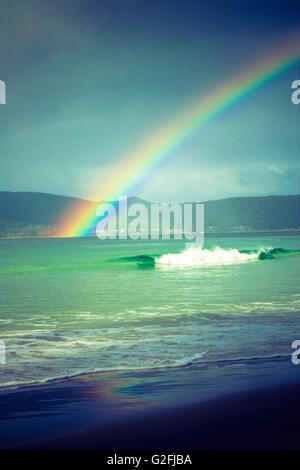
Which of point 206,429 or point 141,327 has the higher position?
point 206,429

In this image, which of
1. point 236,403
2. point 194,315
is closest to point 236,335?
point 194,315

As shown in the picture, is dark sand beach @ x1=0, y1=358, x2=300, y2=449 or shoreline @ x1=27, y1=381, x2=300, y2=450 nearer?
shoreline @ x1=27, y1=381, x2=300, y2=450

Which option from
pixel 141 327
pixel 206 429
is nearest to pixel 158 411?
pixel 206 429

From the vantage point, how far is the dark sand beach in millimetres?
5769

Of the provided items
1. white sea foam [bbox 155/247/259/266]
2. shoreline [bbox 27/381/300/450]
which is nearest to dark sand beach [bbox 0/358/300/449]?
shoreline [bbox 27/381/300/450]

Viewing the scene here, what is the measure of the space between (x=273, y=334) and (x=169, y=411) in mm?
6026

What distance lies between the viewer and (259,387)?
760 centimetres

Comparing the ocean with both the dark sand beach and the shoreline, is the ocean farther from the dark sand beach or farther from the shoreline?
the shoreline

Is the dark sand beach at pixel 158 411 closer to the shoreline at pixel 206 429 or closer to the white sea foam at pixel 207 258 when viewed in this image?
the shoreline at pixel 206 429

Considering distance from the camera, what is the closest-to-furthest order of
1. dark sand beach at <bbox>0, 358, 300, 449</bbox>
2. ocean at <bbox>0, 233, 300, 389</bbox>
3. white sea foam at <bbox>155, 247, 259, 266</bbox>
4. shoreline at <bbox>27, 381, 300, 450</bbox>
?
shoreline at <bbox>27, 381, 300, 450</bbox> → dark sand beach at <bbox>0, 358, 300, 449</bbox> → ocean at <bbox>0, 233, 300, 389</bbox> → white sea foam at <bbox>155, 247, 259, 266</bbox>

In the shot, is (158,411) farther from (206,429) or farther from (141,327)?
(141,327)

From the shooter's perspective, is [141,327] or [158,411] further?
[141,327]

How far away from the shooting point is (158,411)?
6.63 metres

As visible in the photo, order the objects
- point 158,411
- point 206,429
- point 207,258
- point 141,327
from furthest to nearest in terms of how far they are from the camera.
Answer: point 207,258 < point 141,327 < point 158,411 < point 206,429
